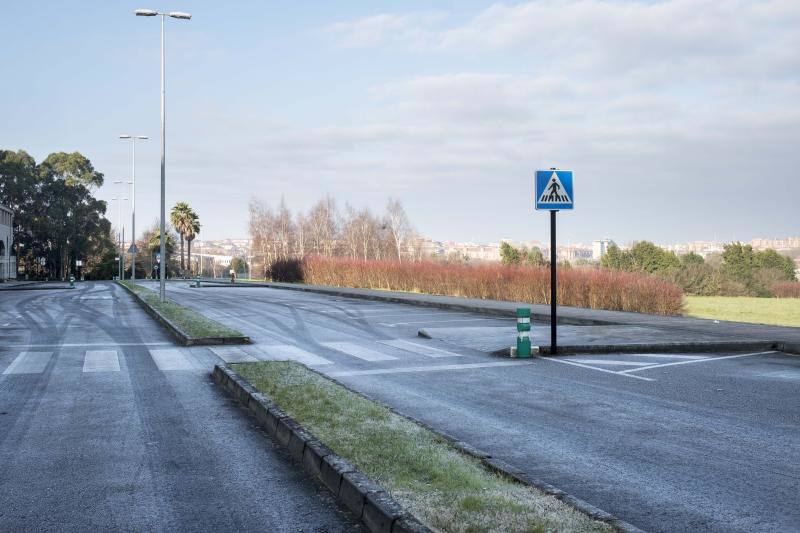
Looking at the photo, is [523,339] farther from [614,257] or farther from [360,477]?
[614,257]

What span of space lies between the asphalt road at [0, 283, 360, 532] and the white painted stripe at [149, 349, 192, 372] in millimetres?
49

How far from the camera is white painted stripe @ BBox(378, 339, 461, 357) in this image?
13359 millimetres

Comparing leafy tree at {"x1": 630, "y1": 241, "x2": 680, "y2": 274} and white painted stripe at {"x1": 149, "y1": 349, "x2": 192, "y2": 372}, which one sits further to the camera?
leafy tree at {"x1": 630, "y1": 241, "x2": 680, "y2": 274}

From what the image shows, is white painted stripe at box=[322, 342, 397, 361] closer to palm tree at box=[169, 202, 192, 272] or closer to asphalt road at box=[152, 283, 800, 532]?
asphalt road at box=[152, 283, 800, 532]

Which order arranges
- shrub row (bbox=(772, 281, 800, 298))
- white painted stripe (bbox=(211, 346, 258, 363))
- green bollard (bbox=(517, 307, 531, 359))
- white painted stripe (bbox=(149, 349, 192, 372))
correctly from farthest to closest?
shrub row (bbox=(772, 281, 800, 298)) < green bollard (bbox=(517, 307, 531, 359)) < white painted stripe (bbox=(211, 346, 258, 363)) < white painted stripe (bbox=(149, 349, 192, 372))

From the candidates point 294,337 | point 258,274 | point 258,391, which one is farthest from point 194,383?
point 258,274

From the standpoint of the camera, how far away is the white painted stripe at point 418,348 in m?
13.4

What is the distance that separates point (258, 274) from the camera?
306ft

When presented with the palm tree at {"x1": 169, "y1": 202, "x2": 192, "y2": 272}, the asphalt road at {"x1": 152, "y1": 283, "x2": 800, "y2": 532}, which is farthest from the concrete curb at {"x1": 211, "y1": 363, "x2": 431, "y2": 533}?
the palm tree at {"x1": 169, "y1": 202, "x2": 192, "y2": 272}

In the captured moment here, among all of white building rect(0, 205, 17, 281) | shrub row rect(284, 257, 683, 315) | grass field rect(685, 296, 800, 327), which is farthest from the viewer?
white building rect(0, 205, 17, 281)

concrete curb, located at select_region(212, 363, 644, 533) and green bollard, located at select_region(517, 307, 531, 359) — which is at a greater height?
green bollard, located at select_region(517, 307, 531, 359)

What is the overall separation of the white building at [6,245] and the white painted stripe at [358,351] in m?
70.9

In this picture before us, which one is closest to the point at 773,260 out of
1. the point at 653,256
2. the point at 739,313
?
the point at 653,256

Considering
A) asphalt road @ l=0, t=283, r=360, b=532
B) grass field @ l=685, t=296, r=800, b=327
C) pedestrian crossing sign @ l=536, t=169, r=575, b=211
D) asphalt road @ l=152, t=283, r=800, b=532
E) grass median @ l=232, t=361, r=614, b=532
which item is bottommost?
grass field @ l=685, t=296, r=800, b=327
